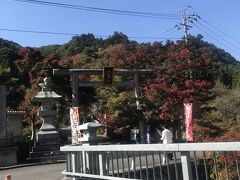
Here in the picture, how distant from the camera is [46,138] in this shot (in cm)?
2456

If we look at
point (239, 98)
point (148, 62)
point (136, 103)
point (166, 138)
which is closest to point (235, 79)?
point (148, 62)

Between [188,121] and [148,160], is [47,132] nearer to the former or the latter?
[188,121]

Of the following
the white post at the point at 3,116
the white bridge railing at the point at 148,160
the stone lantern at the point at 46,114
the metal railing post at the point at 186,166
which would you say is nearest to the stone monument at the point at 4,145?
the white post at the point at 3,116

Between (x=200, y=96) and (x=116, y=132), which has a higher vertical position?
(x=200, y=96)

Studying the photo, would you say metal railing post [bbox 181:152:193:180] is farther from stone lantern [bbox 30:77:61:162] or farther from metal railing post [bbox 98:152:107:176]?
stone lantern [bbox 30:77:61:162]

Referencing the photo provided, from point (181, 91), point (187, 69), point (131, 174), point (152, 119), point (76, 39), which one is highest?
point (76, 39)

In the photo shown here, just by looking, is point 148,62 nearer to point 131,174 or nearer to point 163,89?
point 163,89

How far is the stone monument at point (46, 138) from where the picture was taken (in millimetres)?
23422

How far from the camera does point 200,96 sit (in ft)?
91.2

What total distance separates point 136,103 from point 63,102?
10968mm

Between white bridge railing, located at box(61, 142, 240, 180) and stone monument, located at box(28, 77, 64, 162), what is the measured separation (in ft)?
42.8

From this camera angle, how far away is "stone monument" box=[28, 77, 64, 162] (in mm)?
23422

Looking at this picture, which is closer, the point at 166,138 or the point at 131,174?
the point at 131,174

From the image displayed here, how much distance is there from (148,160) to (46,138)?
681 inches
